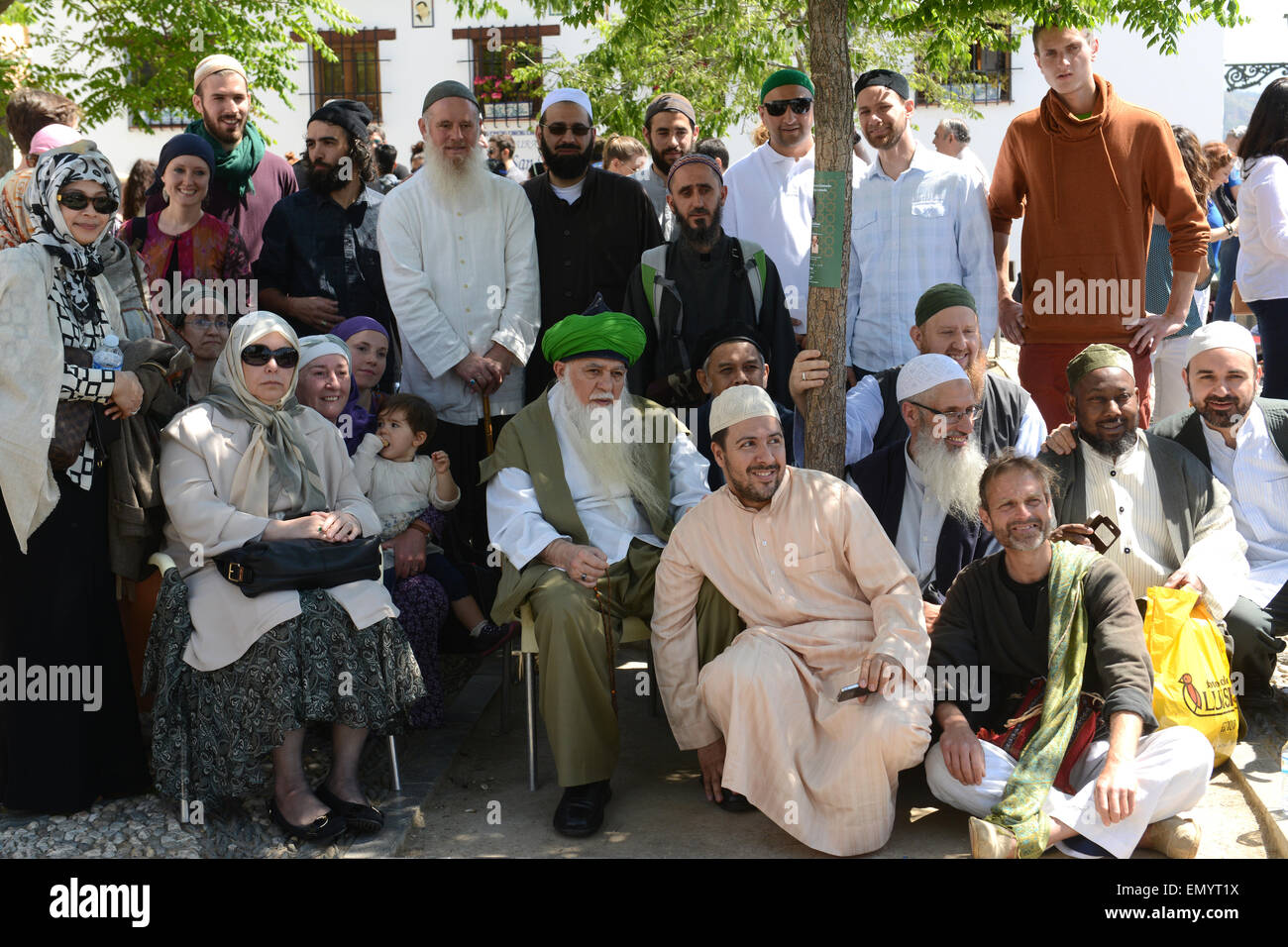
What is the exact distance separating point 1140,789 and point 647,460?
220 cm

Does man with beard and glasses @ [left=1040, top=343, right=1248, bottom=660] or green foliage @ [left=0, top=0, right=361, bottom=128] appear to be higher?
green foliage @ [left=0, top=0, right=361, bottom=128]

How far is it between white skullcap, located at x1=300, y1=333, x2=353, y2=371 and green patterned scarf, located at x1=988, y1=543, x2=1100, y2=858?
2.77 metres

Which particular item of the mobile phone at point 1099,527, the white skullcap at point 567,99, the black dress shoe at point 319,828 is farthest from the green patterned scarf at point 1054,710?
the white skullcap at point 567,99

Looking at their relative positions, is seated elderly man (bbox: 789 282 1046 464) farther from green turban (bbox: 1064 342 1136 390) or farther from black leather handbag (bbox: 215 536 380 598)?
black leather handbag (bbox: 215 536 380 598)

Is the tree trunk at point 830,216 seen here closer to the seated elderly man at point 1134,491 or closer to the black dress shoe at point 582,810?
the seated elderly man at point 1134,491

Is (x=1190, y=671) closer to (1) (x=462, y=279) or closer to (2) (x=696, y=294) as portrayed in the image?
(2) (x=696, y=294)

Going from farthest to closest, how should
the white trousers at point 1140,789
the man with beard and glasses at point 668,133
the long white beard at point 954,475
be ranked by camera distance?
the man with beard and glasses at point 668,133
the long white beard at point 954,475
the white trousers at point 1140,789

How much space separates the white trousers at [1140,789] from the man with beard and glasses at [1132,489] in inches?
38.7

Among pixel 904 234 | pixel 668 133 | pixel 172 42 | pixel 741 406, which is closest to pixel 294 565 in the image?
pixel 741 406

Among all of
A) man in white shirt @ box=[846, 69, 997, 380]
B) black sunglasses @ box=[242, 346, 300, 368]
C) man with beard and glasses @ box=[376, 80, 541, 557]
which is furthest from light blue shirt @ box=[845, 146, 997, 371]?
black sunglasses @ box=[242, 346, 300, 368]

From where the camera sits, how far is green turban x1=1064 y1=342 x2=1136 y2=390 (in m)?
4.81

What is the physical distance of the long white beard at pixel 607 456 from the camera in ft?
16.2

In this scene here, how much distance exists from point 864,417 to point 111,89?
39.5ft
